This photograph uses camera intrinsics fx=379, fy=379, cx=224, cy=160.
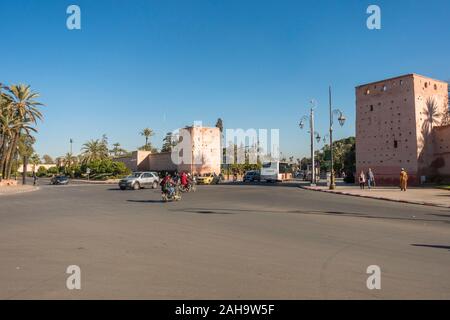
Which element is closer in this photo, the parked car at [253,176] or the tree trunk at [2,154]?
the tree trunk at [2,154]

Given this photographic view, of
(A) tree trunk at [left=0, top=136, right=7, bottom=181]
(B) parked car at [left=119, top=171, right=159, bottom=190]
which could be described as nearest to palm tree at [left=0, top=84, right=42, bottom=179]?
(A) tree trunk at [left=0, top=136, right=7, bottom=181]

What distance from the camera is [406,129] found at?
36.1 meters

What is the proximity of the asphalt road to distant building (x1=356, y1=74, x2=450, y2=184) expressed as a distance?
2499 cm

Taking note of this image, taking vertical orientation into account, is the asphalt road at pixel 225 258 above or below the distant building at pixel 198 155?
below

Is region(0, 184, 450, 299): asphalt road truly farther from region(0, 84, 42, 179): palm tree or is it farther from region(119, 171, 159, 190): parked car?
region(0, 84, 42, 179): palm tree

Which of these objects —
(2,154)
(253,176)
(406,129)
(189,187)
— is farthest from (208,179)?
(2,154)

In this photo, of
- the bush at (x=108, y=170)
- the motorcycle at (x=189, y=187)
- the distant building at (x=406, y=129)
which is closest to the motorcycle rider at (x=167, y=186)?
the motorcycle at (x=189, y=187)

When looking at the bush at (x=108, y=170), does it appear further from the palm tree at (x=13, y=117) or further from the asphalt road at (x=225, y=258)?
the asphalt road at (x=225, y=258)

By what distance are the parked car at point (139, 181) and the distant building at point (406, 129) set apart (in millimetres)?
22100

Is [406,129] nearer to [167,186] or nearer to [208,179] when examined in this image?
[208,179]

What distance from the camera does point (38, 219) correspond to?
13.5 m

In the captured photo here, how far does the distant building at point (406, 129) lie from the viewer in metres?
35.3

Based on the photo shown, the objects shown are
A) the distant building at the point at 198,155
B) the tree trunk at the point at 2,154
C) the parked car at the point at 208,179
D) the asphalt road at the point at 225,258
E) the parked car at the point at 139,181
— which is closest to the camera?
the asphalt road at the point at 225,258

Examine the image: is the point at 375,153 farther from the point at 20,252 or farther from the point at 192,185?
the point at 20,252
